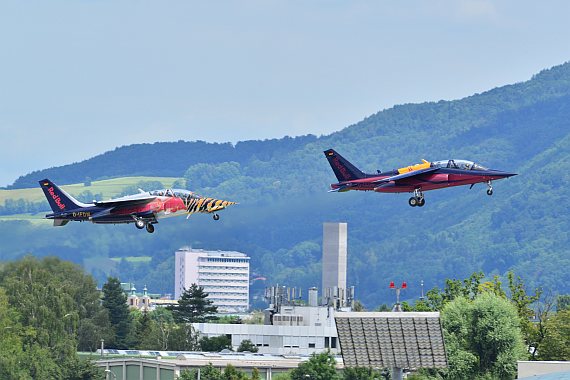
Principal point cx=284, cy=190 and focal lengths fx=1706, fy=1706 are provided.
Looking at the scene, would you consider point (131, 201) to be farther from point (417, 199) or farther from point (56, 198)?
point (417, 199)

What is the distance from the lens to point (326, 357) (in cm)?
16338

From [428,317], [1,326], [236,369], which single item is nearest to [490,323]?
[236,369]

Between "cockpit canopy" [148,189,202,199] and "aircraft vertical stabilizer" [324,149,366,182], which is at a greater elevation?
"aircraft vertical stabilizer" [324,149,366,182]

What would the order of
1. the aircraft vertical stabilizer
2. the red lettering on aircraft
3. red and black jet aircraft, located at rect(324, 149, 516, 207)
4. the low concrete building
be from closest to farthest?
red and black jet aircraft, located at rect(324, 149, 516, 207) → the red lettering on aircraft → the aircraft vertical stabilizer → the low concrete building

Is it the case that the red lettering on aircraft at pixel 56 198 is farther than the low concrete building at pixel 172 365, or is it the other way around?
the low concrete building at pixel 172 365

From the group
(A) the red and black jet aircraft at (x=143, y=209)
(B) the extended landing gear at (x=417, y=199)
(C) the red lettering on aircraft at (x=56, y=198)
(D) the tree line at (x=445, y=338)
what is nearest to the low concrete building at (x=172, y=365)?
(D) the tree line at (x=445, y=338)

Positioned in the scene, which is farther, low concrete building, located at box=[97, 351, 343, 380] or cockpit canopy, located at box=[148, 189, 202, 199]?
low concrete building, located at box=[97, 351, 343, 380]

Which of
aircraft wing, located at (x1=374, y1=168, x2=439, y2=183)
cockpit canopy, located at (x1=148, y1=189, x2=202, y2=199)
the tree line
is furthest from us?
the tree line

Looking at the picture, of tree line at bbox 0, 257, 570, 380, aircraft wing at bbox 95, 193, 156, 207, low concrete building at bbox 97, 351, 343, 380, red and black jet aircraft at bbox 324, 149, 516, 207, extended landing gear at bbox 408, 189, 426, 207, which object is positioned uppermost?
red and black jet aircraft at bbox 324, 149, 516, 207

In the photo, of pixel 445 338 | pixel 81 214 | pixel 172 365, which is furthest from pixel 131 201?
pixel 172 365

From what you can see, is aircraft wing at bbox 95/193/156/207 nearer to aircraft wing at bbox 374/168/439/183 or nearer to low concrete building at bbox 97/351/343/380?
aircraft wing at bbox 374/168/439/183

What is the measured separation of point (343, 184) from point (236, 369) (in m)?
56.3

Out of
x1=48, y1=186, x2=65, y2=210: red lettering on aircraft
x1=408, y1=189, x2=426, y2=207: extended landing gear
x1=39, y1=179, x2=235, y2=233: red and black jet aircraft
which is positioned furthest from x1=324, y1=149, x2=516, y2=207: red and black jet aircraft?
x1=48, y1=186, x2=65, y2=210: red lettering on aircraft

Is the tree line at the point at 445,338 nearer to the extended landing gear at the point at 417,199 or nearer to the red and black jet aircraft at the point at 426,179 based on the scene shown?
the red and black jet aircraft at the point at 426,179
